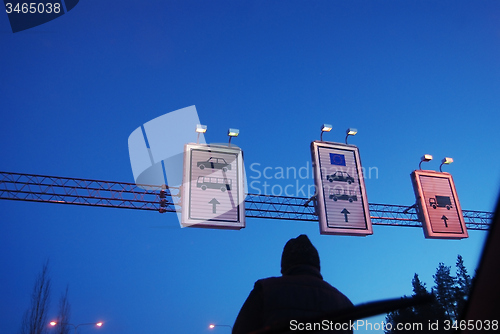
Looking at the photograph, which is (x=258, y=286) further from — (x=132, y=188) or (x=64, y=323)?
(x=64, y=323)

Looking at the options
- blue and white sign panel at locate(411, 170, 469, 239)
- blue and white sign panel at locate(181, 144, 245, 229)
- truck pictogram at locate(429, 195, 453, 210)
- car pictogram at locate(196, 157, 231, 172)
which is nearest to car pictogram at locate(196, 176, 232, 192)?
blue and white sign panel at locate(181, 144, 245, 229)

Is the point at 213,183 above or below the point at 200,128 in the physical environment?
below

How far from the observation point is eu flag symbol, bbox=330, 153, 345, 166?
12398mm

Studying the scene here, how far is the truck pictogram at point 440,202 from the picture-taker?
1324 centimetres

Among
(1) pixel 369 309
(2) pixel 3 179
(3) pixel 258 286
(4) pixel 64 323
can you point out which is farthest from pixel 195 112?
(4) pixel 64 323

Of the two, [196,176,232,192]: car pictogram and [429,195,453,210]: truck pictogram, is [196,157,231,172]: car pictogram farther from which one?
[429,195,453,210]: truck pictogram

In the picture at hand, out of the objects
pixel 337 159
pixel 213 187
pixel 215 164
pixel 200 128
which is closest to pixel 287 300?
pixel 213 187

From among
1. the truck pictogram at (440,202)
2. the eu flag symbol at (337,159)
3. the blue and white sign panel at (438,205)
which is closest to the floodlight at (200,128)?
the eu flag symbol at (337,159)

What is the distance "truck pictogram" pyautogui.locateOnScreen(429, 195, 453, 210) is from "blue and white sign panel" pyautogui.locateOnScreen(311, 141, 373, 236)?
2946 millimetres

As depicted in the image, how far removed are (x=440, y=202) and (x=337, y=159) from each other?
13.8ft

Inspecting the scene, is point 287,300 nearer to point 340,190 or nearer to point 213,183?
point 213,183

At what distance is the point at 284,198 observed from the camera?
634 inches

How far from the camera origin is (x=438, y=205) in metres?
13.3

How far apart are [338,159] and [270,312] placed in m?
10.4
